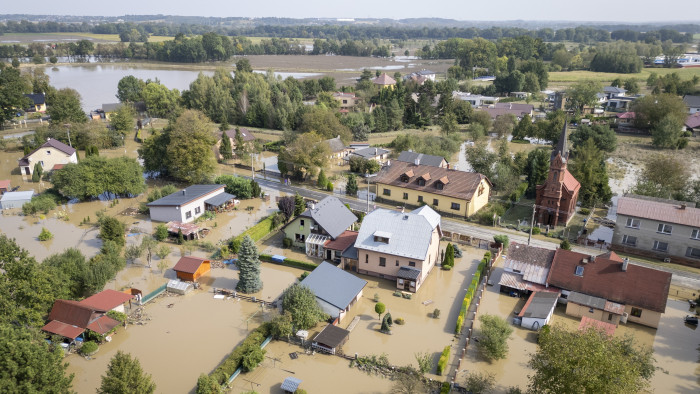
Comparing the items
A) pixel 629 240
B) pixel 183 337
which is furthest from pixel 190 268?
pixel 629 240

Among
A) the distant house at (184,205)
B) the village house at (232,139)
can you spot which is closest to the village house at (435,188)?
the distant house at (184,205)

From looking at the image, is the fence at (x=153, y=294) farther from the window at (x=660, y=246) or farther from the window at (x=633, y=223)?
the window at (x=660, y=246)

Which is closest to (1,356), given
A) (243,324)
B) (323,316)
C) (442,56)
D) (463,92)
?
(243,324)

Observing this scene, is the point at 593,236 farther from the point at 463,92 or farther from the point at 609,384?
the point at 463,92

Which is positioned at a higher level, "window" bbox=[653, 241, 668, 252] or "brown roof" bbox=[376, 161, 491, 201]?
"brown roof" bbox=[376, 161, 491, 201]

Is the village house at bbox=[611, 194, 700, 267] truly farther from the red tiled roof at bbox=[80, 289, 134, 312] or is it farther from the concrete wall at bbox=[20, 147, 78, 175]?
the concrete wall at bbox=[20, 147, 78, 175]

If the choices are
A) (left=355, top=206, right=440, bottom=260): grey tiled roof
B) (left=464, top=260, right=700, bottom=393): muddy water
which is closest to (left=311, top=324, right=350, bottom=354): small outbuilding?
(left=464, top=260, right=700, bottom=393): muddy water

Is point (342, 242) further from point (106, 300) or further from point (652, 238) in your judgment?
point (652, 238)
